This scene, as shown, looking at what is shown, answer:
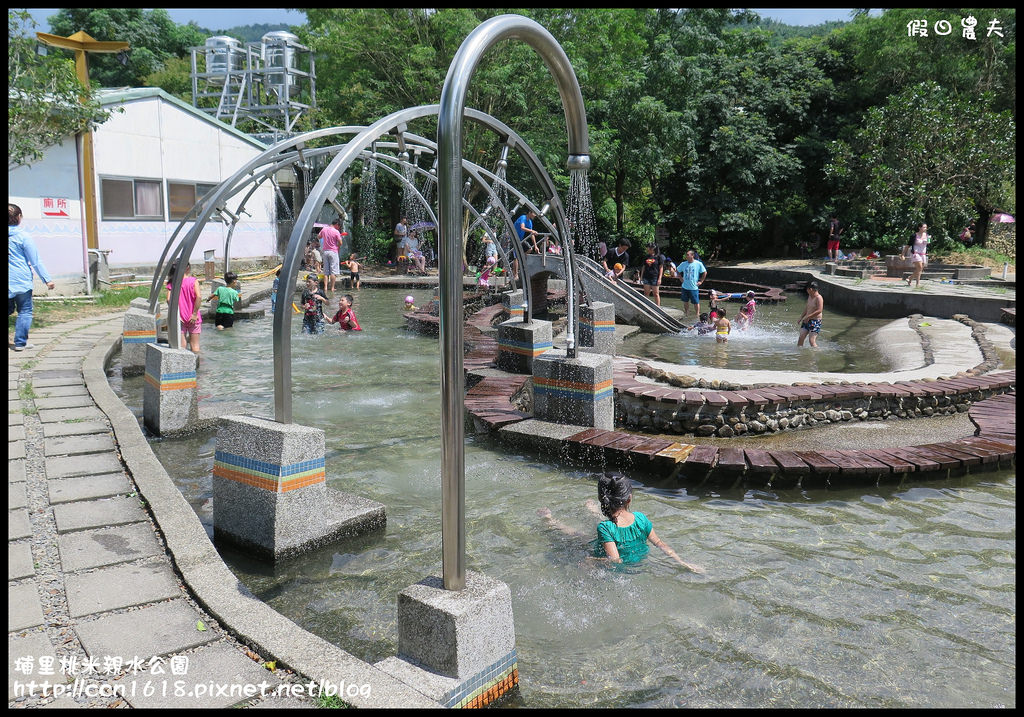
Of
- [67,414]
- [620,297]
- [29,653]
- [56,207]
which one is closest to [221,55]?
[56,207]

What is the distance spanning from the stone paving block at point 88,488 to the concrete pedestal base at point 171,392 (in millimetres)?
1945

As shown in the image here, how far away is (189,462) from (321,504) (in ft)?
8.65

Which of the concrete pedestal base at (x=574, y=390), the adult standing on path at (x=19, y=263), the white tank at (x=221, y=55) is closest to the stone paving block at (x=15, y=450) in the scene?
the adult standing on path at (x=19, y=263)

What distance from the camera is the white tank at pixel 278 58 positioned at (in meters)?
35.6

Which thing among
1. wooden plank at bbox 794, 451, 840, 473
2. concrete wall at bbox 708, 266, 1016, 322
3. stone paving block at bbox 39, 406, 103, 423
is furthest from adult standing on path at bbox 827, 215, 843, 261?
stone paving block at bbox 39, 406, 103, 423

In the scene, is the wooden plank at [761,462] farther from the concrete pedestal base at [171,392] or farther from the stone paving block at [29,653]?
the concrete pedestal base at [171,392]

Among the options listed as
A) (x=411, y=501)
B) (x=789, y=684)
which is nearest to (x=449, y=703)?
(x=789, y=684)

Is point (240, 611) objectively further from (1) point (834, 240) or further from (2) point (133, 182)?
(1) point (834, 240)

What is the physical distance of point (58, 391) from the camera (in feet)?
30.3

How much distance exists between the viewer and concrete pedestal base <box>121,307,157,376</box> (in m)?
10.2

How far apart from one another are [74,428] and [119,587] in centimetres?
386

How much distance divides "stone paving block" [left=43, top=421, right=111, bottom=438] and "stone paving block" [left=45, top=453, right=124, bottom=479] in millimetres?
822

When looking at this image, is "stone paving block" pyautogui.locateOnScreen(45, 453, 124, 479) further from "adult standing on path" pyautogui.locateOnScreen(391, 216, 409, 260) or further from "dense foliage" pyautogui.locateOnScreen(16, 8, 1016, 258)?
"adult standing on path" pyautogui.locateOnScreen(391, 216, 409, 260)

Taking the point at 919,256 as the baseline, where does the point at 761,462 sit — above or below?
below
